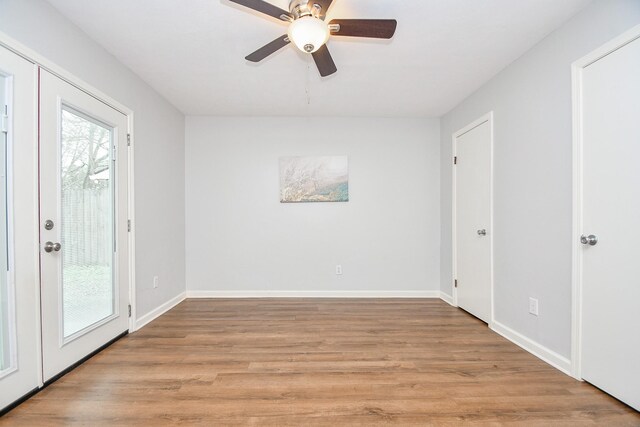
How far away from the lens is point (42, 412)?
1571 mm

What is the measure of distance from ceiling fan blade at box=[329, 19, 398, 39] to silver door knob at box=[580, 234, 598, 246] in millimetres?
1804

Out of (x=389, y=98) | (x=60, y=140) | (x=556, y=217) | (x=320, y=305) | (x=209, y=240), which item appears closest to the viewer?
(x=60, y=140)

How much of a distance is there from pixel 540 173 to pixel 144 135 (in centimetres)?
364

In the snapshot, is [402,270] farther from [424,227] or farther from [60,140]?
[60,140]

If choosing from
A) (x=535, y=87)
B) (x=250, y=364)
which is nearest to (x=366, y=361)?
(x=250, y=364)

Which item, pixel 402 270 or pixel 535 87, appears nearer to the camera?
pixel 535 87

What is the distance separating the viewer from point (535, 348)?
222 centimetres

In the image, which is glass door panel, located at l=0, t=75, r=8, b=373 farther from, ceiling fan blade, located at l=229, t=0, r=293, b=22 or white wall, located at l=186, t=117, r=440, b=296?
white wall, located at l=186, t=117, r=440, b=296

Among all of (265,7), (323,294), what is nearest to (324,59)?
(265,7)

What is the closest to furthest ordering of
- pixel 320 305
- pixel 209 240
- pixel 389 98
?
pixel 389 98 → pixel 320 305 → pixel 209 240

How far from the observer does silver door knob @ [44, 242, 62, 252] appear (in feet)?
5.92

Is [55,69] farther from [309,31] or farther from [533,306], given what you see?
[533,306]

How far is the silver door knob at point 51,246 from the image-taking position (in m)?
1.80

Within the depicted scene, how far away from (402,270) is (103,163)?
352cm
